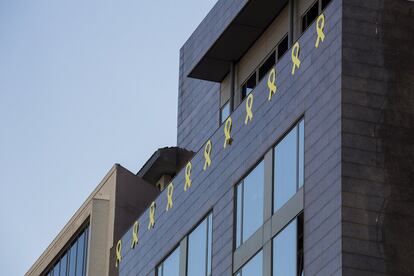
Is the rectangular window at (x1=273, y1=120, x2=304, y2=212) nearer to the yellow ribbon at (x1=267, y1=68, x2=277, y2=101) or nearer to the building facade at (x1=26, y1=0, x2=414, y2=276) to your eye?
the building facade at (x1=26, y1=0, x2=414, y2=276)

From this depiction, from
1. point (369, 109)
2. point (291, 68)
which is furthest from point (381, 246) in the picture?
point (291, 68)

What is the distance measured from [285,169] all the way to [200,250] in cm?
734

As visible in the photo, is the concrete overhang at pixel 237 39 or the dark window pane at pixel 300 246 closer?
the dark window pane at pixel 300 246

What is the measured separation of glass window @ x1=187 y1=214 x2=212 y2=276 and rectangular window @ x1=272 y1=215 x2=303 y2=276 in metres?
6.08

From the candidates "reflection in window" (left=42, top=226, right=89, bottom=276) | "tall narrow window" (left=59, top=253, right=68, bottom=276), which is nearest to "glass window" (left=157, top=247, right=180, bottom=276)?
"reflection in window" (left=42, top=226, right=89, bottom=276)

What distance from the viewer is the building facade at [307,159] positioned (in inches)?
1697

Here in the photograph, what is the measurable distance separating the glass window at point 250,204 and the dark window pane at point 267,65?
636cm

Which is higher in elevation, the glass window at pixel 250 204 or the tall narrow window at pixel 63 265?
the tall narrow window at pixel 63 265

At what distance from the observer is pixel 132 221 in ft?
219

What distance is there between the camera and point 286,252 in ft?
153

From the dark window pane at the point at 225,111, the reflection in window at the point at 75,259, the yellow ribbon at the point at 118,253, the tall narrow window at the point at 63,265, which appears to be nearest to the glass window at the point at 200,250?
the dark window pane at the point at 225,111

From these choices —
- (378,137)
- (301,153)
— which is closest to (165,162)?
(301,153)

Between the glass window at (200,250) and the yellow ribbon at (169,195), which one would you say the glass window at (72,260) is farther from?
the glass window at (200,250)

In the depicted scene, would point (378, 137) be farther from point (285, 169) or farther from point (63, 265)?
point (63, 265)
